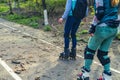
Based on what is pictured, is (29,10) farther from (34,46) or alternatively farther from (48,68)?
(48,68)

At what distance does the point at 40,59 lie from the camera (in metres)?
7.94

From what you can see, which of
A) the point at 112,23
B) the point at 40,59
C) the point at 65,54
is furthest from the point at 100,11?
the point at 40,59

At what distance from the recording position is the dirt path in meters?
6.59

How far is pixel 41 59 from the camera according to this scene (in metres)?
7.94

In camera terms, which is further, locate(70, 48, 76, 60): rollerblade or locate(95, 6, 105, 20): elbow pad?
locate(70, 48, 76, 60): rollerblade

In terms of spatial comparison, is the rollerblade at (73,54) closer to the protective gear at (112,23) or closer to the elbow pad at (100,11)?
the protective gear at (112,23)

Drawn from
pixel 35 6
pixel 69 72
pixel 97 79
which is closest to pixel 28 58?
pixel 69 72

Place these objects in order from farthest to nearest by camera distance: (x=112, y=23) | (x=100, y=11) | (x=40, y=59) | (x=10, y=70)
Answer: (x=40, y=59), (x=10, y=70), (x=112, y=23), (x=100, y=11)

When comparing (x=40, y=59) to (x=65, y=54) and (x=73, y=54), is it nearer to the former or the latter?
(x=65, y=54)

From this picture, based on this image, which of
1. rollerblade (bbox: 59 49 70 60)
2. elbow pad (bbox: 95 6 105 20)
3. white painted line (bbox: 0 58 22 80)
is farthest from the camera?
rollerblade (bbox: 59 49 70 60)

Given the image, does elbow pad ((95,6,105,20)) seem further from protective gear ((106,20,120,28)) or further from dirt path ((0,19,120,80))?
dirt path ((0,19,120,80))

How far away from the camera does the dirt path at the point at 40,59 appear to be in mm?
6594

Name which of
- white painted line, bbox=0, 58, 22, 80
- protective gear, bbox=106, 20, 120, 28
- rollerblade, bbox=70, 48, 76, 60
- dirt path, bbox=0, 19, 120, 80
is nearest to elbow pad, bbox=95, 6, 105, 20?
protective gear, bbox=106, 20, 120, 28

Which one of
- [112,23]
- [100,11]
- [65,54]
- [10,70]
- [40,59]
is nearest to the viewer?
[100,11]
